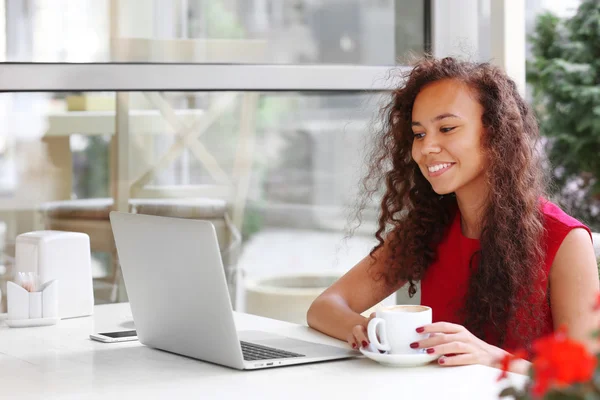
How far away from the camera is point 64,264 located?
1.96 meters

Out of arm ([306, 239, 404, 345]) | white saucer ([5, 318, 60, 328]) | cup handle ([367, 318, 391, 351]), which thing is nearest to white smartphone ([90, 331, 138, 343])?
white saucer ([5, 318, 60, 328])

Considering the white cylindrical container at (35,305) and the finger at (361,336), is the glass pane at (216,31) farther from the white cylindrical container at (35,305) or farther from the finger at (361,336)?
the finger at (361,336)

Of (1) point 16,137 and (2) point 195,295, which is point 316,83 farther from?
(2) point 195,295

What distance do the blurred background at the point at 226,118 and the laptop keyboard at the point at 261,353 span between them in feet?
4.22

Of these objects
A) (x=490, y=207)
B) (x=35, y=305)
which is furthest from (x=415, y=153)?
(x=35, y=305)

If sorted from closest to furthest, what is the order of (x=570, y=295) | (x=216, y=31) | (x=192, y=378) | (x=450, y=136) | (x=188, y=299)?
1. (x=192, y=378)
2. (x=188, y=299)
3. (x=570, y=295)
4. (x=450, y=136)
5. (x=216, y=31)

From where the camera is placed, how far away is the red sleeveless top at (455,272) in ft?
5.72

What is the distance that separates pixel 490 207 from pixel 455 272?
0.18 meters

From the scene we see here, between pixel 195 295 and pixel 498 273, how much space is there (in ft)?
2.12

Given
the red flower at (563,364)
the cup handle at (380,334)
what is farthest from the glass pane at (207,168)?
the red flower at (563,364)

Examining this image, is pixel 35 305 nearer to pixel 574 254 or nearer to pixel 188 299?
pixel 188 299

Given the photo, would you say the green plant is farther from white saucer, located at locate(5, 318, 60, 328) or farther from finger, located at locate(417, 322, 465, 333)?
finger, located at locate(417, 322, 465, 333)

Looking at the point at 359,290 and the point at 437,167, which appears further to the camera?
the point at 359,290

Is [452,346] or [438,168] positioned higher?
[438,168]
